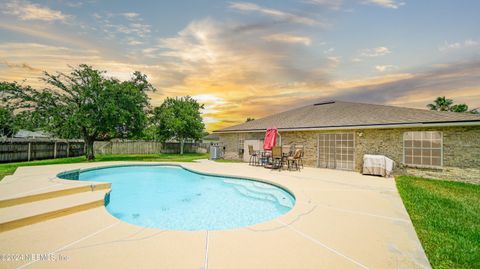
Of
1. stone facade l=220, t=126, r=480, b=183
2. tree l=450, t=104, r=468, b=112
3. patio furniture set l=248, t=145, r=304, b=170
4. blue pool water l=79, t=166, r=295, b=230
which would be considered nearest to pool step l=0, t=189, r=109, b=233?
blue pool water l=79, t=166, r=295, b=230

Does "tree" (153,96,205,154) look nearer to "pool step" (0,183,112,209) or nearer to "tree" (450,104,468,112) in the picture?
"pool step" (0,183,112,209)

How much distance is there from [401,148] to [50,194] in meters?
13.3

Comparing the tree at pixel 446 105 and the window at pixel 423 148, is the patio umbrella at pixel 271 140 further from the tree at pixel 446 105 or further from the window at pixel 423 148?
the tree at pixel 446 105

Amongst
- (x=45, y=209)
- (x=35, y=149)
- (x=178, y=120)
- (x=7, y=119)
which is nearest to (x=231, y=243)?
(x=45, y=209)

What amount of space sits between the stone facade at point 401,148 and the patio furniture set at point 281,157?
59 cm

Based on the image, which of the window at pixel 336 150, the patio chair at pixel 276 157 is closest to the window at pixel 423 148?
the window at pixel 336 150

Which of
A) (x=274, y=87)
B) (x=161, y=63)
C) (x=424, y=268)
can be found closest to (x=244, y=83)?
(x=274, y=87)

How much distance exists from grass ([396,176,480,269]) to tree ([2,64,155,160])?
1655cm

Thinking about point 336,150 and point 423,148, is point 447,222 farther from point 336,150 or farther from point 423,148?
point 336,150

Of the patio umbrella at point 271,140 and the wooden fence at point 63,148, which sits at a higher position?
the patio umbrella at point 271,140

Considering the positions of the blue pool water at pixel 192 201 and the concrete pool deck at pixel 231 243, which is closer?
the concrete pool deck at pixel 231 243

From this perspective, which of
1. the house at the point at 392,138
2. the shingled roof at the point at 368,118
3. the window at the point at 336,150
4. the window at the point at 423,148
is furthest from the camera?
the window at the point at 336,150

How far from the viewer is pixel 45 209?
4352 millimetres

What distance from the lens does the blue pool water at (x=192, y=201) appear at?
5340 millimetres
